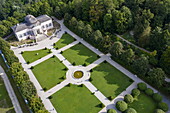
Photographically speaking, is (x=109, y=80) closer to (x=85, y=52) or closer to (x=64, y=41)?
(x=85, y=52)

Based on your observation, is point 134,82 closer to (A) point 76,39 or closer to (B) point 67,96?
(B) point 67,96

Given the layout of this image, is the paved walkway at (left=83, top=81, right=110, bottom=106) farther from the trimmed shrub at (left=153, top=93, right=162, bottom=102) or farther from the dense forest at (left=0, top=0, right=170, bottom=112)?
the dense forest at (left=0, top=0, right=170, bottom=112)

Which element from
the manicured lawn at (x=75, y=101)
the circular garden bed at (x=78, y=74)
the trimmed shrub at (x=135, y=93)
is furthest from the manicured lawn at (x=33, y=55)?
the trimmed shrub at (x=135, y=93)

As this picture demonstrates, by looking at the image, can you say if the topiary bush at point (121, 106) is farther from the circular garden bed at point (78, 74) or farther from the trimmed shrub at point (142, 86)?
the circular garden bed at point (78, 74)

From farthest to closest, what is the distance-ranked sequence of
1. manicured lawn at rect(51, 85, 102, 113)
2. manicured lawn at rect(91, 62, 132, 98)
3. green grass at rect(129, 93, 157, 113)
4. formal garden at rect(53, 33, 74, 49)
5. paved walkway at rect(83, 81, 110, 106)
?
formal garden at rect(53, 33, 74, 49), manicured lawn at rect(91, 62, 132, 98), paved walkway at rect(83, 81, 110, 106), manicured lawn at rect(51, 85, 102, 113), green grass at rect(129, 93, 157, 113)

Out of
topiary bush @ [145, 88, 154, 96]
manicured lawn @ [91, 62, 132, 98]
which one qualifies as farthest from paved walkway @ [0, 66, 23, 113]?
topiary bush @ [145, 88, 154, 96]

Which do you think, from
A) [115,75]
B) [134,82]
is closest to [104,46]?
[115,75]

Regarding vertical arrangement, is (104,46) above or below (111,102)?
above
